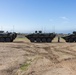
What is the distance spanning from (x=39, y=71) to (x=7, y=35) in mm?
28348

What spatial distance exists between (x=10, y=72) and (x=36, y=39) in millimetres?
28975

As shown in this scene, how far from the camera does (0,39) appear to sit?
134ft

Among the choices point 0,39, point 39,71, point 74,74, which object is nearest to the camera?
point 74,74

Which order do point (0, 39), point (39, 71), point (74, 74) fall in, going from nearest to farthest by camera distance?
point (74, 74) → point (39, 71) → point (0, 39)

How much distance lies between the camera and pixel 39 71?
1338cm

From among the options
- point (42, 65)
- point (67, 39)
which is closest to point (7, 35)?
point (67, 39)

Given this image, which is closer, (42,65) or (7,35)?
(42,65)

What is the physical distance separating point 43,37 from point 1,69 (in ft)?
93.6

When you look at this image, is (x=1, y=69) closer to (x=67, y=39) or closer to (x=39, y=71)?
(x=39, y=71)

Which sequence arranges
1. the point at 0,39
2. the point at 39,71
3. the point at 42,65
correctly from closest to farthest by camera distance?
1. the point at 39,71
2. the point at 42,65
3. the point at 0,39

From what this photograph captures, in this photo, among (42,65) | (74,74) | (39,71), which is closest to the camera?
(74,74)

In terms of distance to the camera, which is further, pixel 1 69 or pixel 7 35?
pixel 7 35

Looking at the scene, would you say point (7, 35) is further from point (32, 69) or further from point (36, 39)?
point (32, 69)

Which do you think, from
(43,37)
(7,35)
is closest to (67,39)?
(43,37)
